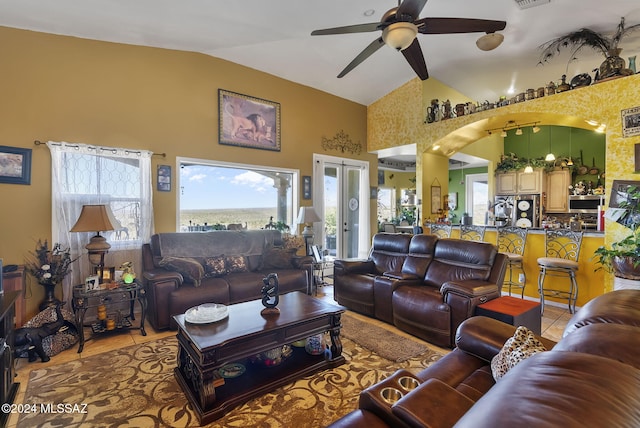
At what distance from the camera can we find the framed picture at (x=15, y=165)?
10.5ft

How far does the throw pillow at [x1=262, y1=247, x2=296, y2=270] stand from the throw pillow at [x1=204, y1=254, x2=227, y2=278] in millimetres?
615

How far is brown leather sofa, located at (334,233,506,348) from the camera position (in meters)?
2.82

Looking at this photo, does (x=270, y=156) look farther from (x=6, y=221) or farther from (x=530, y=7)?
(x=530, y=7)

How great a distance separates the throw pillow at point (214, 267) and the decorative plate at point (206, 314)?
148cm

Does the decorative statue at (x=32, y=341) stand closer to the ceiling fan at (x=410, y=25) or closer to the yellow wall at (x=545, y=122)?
the ceiling fan at (x=410, y=25)

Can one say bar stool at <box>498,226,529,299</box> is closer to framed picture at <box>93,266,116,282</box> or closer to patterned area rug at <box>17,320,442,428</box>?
patterned area rug at <box>17,320,442,428</box>

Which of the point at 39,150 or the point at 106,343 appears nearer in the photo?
the point at 106,343

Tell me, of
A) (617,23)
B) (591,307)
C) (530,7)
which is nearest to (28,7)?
(591,307)

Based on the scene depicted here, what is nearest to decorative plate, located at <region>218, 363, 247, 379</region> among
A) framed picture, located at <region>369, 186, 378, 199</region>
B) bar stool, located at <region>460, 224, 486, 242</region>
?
bar stool, located at <region>460, 224, 486, 242</region>

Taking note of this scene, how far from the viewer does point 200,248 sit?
13.4 feet

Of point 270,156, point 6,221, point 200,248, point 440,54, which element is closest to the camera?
point 6,221

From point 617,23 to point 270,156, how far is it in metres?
5.06

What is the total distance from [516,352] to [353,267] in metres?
2.72

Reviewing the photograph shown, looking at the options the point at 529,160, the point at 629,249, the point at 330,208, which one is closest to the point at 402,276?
the point at 629,249
